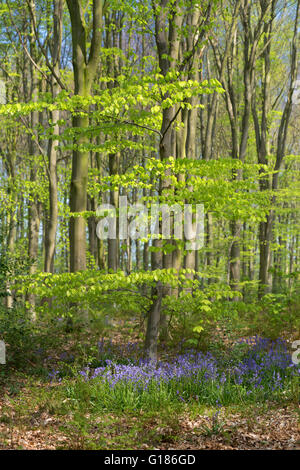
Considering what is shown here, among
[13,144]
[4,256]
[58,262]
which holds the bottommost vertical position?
[58,262]

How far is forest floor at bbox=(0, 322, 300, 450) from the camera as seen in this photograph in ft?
13.5

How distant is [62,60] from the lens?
16344 mm

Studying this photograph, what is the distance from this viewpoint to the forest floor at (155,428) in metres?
4.10

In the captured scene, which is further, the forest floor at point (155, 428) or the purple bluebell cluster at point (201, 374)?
the purple bluebell cluster at point (201, 374)

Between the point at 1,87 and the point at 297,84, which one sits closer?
the point at 297,84

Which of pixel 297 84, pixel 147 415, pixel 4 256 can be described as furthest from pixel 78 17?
pixel 147 415

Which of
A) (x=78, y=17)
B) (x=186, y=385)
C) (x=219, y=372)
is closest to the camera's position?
(x=186, y=385)

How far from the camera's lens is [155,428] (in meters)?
4.30

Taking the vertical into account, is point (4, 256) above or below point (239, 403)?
above

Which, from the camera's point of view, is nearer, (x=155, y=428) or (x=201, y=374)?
(x=155, y=428)

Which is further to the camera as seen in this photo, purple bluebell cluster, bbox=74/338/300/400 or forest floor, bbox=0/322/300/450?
purple bluebell cluster, bbox=74/338/300/400
